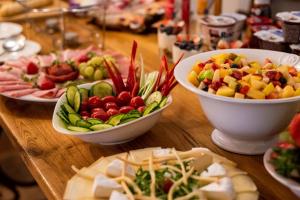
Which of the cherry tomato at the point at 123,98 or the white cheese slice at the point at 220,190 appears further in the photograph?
the cherry tomato at the point at 123,98

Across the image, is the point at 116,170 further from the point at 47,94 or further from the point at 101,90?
the point at 47,94

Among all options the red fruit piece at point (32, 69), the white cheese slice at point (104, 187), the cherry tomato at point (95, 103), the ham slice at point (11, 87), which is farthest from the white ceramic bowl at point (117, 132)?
the red fruit piece at point (32, 69)

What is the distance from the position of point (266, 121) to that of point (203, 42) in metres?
0.72

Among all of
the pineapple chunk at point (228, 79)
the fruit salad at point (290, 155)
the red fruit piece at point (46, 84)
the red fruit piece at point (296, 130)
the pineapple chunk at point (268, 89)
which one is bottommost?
the red fruit piece at point (46, 84)

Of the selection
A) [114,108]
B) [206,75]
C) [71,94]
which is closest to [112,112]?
[114,108]

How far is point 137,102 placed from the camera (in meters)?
1.20

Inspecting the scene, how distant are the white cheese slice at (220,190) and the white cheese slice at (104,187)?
156mm

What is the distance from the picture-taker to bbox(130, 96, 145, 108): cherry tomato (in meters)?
1.20

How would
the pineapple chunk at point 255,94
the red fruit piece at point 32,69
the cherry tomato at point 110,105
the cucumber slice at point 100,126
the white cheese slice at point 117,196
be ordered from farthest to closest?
the red fruit piece at point 32,69 < the cherry tomato at point 110,105 < the cucumber slice at point 100,126 < the pineapple chunk at point 255,94 < the white cheese slice at point 117,196

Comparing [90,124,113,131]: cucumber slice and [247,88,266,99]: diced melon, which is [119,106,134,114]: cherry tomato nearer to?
[90,124,113,131]: cucumber slice

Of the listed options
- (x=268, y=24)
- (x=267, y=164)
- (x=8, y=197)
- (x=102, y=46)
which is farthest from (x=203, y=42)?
(x=8, y=197)

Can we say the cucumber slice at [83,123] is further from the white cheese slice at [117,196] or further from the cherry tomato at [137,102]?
the white cheese slice at [117,196]

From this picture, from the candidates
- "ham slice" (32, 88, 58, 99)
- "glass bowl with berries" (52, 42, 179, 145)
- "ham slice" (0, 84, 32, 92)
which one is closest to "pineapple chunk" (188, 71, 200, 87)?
"glass bowl with berries" (52, 42, 179, 145)

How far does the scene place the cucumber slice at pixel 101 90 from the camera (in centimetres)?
128
